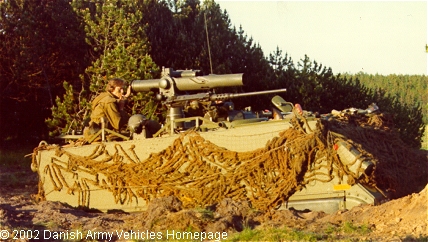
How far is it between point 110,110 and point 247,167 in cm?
297

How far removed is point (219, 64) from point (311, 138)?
499 inches

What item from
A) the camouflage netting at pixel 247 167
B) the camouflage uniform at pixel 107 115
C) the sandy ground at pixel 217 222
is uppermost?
the camouflage uniform at pixel 107 115

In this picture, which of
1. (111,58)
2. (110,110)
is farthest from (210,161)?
(111,58)

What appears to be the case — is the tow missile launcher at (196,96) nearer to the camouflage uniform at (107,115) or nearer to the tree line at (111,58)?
the camouflage uniform at (107,115)

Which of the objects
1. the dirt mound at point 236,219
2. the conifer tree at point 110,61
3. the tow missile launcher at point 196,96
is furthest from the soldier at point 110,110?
the conifer tree at point 110,61

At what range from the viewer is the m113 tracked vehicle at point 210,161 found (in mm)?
8992

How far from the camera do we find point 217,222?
26.6ft

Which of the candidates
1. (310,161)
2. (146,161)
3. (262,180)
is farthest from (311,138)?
(146,161)

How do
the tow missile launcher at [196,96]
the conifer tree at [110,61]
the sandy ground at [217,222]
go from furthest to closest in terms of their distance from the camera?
the conifer tree at [110,61] < the tow missile launcher at [196,96] < the sandy ground at [217,222]

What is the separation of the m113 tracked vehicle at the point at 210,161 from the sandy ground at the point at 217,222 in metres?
0.33

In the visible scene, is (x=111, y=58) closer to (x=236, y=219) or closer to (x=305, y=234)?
(x=236, y=219)

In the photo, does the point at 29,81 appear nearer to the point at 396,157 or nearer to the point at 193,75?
the point at 193,75

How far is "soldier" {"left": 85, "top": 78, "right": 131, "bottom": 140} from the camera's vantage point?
1110 cm

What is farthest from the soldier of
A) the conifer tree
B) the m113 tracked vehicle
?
the conifer tree
